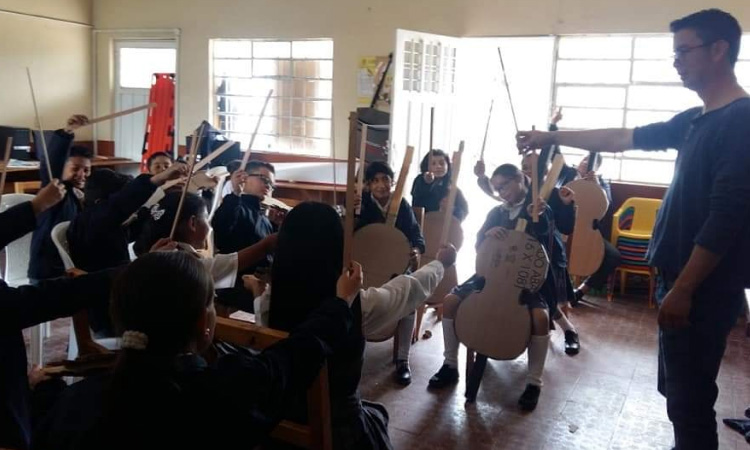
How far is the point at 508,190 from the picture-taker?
3.24 m

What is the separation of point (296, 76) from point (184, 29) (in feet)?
4.88

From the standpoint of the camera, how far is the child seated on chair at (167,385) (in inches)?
41.1

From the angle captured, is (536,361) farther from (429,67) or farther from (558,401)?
(429,67)

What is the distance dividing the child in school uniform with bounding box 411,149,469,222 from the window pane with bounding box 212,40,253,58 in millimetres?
3847

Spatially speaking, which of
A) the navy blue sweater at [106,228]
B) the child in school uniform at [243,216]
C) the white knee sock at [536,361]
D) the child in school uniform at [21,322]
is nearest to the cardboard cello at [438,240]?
the white knee sock at [536,361]

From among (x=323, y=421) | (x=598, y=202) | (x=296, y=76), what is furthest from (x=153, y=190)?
(x=296, y=76)

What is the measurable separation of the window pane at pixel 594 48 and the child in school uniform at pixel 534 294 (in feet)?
8.85

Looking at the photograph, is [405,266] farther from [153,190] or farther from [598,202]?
[598,202]

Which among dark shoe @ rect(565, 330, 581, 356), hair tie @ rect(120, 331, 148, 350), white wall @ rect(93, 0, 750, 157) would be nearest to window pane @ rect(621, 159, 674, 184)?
white wall @ rect(93, 0, 750, 157)

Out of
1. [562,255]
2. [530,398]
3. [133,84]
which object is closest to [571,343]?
[562,255]

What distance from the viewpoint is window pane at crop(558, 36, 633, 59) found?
217 inches

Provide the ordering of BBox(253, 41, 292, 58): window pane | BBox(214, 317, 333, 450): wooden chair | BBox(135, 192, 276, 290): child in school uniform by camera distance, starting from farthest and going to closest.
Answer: BBox(253, 41, 292, 58): window pane < BBox(135, 192, 276, 290): child in school uniform < BBox(214, 317, 333, 450): wooden chair

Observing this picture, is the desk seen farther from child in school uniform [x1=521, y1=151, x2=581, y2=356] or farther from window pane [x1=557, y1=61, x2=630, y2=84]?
window pane [x1=557, y1=61, x2=630, y2=84]

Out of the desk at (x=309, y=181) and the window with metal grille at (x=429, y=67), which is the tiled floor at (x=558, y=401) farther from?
the window with metal grille at (x=429, y=67)
